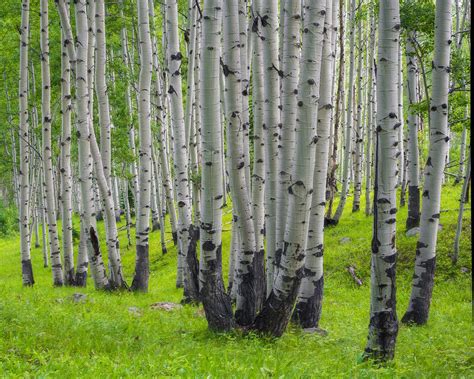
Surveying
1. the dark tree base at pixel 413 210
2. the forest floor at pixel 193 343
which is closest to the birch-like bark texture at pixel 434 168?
the forest floor at pixel 193 343

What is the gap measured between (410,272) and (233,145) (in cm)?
856

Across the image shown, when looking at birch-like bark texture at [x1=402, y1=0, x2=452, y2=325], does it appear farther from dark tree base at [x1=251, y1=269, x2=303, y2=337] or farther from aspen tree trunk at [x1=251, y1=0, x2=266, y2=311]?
dark tree base at [x1=251, y1=269, x2=303, y2=337]

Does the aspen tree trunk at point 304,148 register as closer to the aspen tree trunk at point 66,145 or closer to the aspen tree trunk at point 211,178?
the aspen tree trunk at point 211,178

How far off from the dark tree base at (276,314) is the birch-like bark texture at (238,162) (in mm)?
567

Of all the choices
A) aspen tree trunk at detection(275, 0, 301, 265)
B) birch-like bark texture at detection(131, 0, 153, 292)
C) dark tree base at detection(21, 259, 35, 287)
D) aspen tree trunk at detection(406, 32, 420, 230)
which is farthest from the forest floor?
dark tree base at detection(21, 259, 35, 287)

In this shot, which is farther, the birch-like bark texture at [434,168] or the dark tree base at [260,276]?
the dark tree base at [260,276]

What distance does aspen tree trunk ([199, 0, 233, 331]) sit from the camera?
6840mm

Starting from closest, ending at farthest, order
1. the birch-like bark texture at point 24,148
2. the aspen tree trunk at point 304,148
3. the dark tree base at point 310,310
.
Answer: the aspen tree trunk at point 304,148 → the dark tree base at point 310,310 → the birch-like bark texture at point 24,148

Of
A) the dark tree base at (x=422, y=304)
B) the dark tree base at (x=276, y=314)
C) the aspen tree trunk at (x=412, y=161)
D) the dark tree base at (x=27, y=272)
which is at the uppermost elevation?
the aspen tree trunk at (x=412, y=161)

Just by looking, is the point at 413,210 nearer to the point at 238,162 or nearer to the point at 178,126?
the point at 178,126

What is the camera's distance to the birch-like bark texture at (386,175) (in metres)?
5.90

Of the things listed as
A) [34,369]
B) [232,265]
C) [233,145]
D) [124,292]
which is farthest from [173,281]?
[34,369]

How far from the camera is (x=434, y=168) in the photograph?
8.69 meters

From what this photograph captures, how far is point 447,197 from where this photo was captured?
63.7 ft
